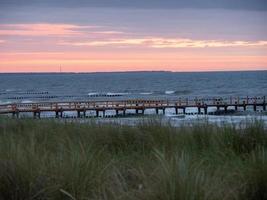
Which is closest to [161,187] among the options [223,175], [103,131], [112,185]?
[112,185]

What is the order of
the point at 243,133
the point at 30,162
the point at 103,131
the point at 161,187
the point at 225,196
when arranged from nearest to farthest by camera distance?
the point at 161,187, the point at 225,196, the point at 30,162, the point at 243,133, the point at 103,131

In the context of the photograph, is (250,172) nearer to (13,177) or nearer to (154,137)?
(13,177)

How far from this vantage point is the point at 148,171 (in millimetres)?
6117

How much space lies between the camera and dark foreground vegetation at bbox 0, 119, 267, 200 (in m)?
4.68

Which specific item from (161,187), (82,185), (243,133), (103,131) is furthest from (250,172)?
(103,131)

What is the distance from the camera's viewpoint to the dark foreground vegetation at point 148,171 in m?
4.68

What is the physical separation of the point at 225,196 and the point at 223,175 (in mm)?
1066

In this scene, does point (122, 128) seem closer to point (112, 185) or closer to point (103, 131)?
point (103, 131)

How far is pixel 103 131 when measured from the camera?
9438mm

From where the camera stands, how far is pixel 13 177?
5.69 metres

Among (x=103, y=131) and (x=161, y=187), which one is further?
(x=103, y=131)

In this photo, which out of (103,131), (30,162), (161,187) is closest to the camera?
(161,187)

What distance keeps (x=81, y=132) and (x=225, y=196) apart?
542 cm

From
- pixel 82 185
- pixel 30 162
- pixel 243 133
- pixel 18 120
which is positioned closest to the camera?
pixel 82 185
